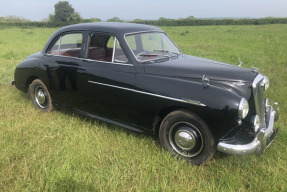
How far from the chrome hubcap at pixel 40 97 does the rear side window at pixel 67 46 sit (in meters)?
0.80

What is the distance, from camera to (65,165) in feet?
9.57

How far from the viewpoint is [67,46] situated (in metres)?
4.34

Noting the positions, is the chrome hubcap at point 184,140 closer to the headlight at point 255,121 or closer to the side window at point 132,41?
the headlight at point 255,121

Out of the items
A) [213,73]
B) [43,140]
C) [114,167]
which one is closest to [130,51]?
[213,73]

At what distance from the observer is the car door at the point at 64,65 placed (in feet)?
13.1

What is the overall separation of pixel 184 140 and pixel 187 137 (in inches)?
2.5

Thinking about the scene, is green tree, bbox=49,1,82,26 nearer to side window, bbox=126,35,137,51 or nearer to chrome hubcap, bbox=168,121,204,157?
side window, bbox=126,35,137,51

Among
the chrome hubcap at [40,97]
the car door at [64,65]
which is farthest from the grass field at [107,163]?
the chrome hubcap at [40,97]

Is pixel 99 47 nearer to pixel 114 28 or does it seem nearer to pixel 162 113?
pixel 114 28

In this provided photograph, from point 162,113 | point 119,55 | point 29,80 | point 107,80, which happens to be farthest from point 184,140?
point 29,80

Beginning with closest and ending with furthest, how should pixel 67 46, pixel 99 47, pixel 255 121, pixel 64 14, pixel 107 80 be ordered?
1. pixel 255 121
2. pixel 107 80
3. pixel 99 47
4. pixel 67 46
5. pixel 64 14

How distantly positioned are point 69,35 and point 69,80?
827 millimetres

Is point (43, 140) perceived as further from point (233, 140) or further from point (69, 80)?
point (233, 140)

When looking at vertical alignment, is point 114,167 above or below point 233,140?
below
